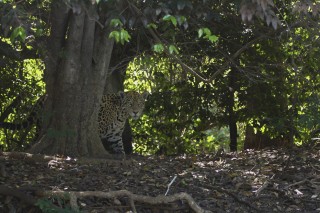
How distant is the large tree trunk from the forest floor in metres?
0.46

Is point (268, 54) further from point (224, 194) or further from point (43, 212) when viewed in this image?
point (43, 212)

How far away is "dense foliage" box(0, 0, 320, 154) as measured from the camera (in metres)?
8.13

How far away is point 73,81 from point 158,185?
1.92m

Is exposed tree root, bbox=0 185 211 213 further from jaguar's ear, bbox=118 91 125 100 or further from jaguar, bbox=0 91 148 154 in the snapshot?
jaguar's ear, bbox=118 91 125 100

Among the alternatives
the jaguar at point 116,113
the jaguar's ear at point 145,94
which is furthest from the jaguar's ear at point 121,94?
the jaguar's ear at point 145,94

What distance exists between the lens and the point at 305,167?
25.4 feet

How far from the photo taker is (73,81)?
752cm

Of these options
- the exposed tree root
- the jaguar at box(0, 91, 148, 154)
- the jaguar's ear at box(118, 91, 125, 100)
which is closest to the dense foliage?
the jaguar at box(0, 91, 148, 154)

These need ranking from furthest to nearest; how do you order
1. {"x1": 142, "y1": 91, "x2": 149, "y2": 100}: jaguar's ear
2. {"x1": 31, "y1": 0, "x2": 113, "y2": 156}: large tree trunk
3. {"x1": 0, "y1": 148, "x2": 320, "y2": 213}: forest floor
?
1. {"x1": 142, "y1": 91, "x2": 149, "y2": 100}: jaguar's ear
2. {"x1": 31, "y1": 0, "x2": 113, "y2": 156}: large tree trunk
3. {"x1": 0, "y1": 148, "x2": 320, "y2": 213}: forest floor

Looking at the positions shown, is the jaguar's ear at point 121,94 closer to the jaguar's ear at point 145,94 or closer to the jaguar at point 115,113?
Answer: the jaguar at point 115,113

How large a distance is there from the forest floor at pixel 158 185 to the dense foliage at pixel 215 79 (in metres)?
0.92

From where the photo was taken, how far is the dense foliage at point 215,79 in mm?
8133

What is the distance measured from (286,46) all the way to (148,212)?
4419 mm

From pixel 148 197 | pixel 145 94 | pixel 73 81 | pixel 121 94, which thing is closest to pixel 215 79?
pixel 145 94
